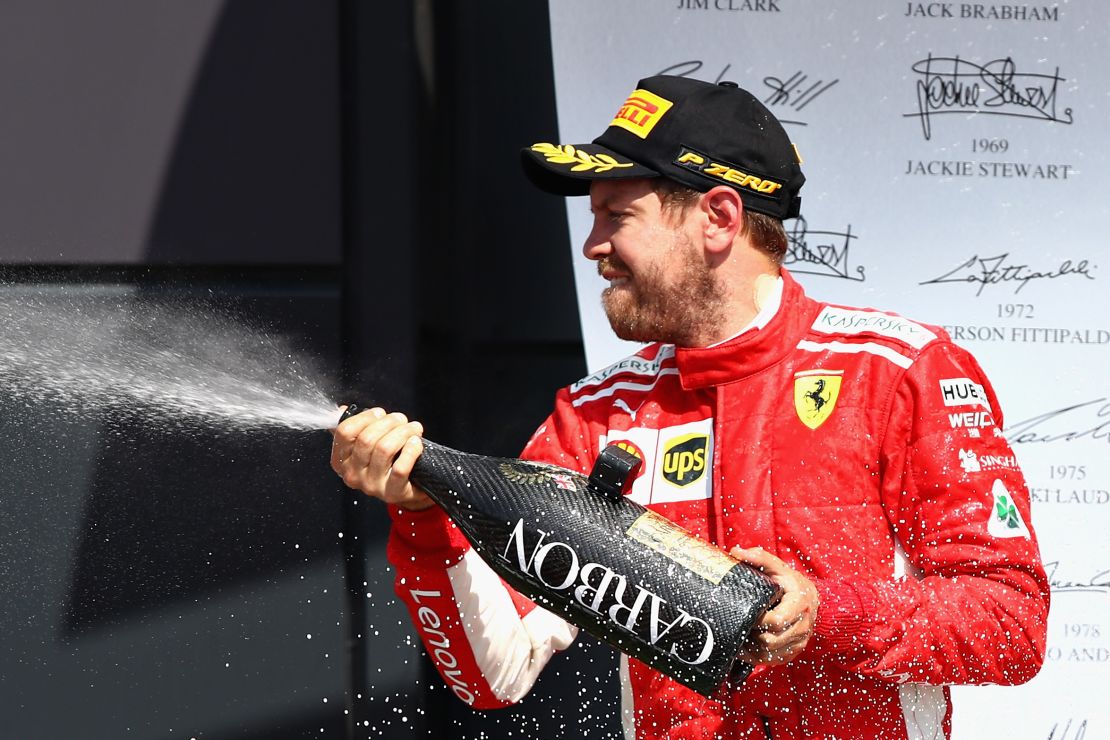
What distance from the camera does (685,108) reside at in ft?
7.10

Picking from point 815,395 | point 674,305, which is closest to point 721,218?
point 674,305

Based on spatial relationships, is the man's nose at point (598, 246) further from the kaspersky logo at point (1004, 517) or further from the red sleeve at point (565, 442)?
the kaspersky logo at point (1004, 517)

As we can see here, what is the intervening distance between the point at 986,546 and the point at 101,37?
2137 millimetres

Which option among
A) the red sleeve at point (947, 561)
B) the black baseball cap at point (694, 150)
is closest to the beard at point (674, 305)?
the black baseball cap at point (694, 150)

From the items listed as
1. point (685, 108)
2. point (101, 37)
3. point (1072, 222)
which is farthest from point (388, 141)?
point (1072, 222)

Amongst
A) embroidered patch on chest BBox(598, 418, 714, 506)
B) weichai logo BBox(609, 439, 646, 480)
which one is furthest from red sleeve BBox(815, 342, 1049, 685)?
weichai logo BBox(609, 439, 646, 480)

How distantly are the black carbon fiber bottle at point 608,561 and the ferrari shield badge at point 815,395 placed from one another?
35cm

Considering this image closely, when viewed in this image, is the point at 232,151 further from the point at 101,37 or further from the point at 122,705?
the point at 122,705

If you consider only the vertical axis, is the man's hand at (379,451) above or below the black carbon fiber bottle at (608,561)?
above

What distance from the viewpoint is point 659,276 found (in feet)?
7.16

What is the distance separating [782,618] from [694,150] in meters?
0.82

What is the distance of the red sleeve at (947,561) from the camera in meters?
1.78

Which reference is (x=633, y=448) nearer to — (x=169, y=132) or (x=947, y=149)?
(x=947, y=149)

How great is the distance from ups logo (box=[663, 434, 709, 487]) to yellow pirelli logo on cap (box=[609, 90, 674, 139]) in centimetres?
51
